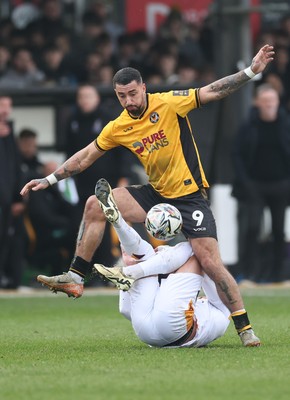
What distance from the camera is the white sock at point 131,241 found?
999 cm

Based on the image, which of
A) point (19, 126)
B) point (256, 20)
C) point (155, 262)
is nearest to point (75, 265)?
point (155, 262)

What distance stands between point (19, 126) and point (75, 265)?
27.8ft

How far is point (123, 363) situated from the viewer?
9.09 meters

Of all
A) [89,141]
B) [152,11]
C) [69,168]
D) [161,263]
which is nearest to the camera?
[161,263]

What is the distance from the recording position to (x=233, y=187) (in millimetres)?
17703

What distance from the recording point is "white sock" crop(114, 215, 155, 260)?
9.99 meters

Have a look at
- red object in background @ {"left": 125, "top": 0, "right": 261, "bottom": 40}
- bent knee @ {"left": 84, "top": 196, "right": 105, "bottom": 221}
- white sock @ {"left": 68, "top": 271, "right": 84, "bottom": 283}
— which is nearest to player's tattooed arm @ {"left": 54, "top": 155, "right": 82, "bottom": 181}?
bent knee @ {"left": 84, "top": 196, "right": 105, "bottom": 221}

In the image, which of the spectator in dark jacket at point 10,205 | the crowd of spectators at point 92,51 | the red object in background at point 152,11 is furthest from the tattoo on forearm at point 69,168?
the red object in background at point 152,11

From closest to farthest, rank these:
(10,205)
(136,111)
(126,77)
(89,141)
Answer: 1. (126,77)
2. (136,111)
3. (10,205)
4. (89,141)

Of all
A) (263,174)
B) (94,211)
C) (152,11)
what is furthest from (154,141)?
(152,11)

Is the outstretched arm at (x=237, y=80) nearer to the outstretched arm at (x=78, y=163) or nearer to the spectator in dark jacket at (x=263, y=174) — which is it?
the outstretched arm at (x=78, y=163)

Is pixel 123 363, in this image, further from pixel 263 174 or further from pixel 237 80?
pixel 263 174

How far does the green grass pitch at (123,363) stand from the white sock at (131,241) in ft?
2.44

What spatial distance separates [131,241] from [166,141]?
1005 mm
